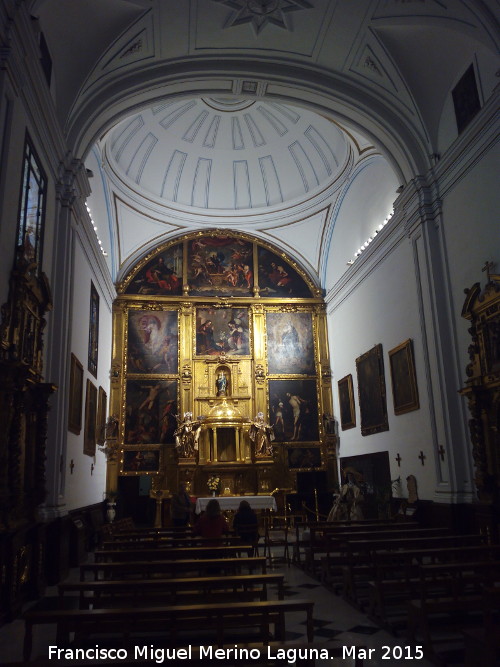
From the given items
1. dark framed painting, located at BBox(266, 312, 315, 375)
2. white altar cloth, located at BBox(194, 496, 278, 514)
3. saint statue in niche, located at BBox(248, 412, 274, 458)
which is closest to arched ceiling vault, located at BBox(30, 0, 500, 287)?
dark framed painting, located at BBox(266, 312, 315, 375)

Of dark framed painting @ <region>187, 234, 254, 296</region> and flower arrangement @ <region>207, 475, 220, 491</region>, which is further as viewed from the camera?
dark framed painting @ <region>187, 234, 254, 296</region>

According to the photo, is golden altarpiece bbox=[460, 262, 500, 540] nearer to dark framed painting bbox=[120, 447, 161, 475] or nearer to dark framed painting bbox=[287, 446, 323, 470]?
dark framed painting bbox=[287, 446, 323, 470]

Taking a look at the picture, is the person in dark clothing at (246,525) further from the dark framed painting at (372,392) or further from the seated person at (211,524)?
the dark framed painting at (372,392)

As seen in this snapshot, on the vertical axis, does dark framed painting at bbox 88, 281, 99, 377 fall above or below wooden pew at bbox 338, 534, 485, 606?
above

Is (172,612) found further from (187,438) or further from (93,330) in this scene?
(187,438)

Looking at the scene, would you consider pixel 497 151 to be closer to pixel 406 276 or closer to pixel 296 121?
pixel 406 276

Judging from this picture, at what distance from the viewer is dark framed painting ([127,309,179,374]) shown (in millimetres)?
19609

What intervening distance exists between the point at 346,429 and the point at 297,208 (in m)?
7.93

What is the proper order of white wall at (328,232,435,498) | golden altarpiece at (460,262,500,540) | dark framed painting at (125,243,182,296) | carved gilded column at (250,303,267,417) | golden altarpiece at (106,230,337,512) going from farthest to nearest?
dark framed painting at (125,243,182,296), carved gilded column at (250,303,267,417), golden altarpiece at (106,230,337,512), white wall at (328,232,435,498), golden altarpiece at (460,262,500,540)

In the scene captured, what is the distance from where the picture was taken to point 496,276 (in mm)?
9406

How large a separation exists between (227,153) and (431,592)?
15504 millimetres

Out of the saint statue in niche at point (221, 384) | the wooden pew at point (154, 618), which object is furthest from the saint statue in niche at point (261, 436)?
the wooden pew at point (154, 618)

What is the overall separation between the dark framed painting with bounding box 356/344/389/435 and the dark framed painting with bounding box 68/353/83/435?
25.3 feet

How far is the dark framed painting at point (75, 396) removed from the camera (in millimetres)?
11789
